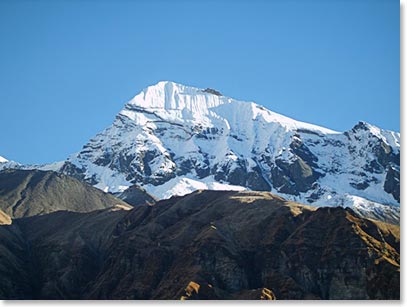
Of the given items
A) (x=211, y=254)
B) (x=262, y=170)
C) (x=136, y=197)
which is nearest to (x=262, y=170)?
(x=262, y=170)

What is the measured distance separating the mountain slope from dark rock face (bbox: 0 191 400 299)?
3378 cm

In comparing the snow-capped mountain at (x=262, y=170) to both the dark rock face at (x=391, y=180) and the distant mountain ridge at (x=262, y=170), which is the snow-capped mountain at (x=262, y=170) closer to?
the distant mountain ridge at (x=262, y=170)

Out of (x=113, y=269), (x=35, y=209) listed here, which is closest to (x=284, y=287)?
(x=113, y=269)

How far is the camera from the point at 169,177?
18675cm

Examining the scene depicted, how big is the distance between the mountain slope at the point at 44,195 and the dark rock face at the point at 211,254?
111ft

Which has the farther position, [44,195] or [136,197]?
[136,197]

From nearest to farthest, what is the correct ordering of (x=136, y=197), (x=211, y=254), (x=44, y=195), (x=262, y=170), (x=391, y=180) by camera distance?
(x=211, y=254) < (x=44, y=195) < (x=136, y=197) < (x=391, y=180) < (x=262, y=170)

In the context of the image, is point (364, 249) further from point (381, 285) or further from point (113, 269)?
point (113, 269)

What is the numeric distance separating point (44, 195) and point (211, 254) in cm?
6750

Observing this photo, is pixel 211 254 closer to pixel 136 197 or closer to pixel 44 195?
pixel 44 195

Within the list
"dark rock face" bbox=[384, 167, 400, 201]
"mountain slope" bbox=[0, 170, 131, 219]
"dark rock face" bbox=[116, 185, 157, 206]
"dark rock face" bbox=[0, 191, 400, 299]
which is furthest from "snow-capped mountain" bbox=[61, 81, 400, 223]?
"dark rock face" bbox=[0, 191, 400, 299]

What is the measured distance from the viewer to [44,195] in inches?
4904

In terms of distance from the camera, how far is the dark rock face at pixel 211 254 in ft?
184

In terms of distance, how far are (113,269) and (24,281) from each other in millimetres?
7680
